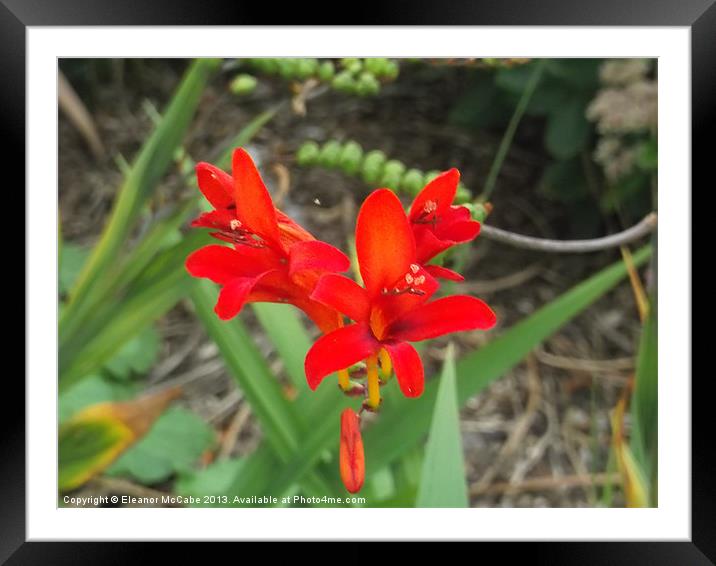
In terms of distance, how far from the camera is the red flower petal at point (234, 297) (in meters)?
0.35

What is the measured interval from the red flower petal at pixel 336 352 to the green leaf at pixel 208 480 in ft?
0.68

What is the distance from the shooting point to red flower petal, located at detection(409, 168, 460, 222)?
0.38 m

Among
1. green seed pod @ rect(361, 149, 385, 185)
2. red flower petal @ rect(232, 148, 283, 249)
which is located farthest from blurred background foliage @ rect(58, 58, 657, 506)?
red flower petal @ rect(232, 148, 283, 249)

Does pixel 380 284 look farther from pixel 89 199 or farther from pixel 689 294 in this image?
pixel 89 199

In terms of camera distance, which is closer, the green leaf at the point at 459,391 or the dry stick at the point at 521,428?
the green leaf at the point at 459,391

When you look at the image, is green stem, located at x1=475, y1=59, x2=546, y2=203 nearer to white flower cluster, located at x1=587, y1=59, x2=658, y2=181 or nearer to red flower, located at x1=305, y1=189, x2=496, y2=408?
white flower cluster, located at x1=587, y1=59, x2=658, y2=181

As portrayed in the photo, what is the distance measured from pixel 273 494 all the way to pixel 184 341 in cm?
26

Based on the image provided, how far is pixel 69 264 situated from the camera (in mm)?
643

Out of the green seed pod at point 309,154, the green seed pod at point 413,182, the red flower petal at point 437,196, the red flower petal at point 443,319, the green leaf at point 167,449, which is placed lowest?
the green leaf at point 167,449

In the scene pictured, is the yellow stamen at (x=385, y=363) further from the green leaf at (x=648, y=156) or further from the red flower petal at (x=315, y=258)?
the green leaf at (x=648, y=156)

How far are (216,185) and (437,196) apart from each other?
111 millimetres

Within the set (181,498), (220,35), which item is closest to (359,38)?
(220,35)

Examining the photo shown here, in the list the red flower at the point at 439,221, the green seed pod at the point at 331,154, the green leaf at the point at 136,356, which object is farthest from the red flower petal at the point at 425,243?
the green leaf at the point at 136,356

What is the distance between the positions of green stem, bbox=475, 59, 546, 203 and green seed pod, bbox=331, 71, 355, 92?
0.11 metres
